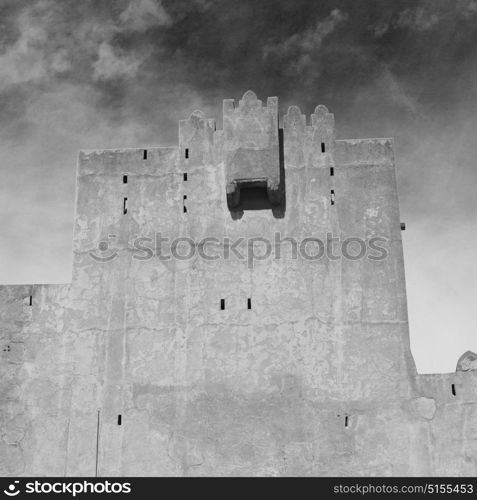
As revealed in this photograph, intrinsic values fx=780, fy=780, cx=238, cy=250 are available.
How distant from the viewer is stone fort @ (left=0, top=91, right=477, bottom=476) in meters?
19.3

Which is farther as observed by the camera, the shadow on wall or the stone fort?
the shadow on wall

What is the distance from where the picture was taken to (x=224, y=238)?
827 inches

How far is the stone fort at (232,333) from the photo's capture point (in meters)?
19.3

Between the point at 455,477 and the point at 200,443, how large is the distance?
6258 millimetres

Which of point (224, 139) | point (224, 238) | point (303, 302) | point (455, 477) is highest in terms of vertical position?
point (224, 139)

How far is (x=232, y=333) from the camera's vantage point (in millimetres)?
20188

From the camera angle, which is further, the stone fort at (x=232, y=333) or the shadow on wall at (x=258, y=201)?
the shadow on wall at (x=258, y=201)

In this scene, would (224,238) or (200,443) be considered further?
(224,238)

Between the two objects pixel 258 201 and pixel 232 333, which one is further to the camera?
pixel 258 201

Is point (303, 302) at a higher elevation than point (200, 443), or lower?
higher

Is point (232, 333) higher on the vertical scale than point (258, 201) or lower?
lower

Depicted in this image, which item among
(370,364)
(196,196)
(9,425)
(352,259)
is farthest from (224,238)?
(9,425)

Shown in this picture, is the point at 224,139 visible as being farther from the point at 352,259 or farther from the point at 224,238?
the point at 352,259

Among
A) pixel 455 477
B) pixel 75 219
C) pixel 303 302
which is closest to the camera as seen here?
pixel 455 477
